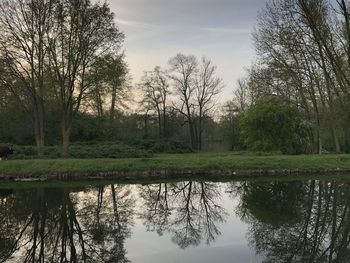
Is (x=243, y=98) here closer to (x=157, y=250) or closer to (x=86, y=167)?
(x=86, y=167)

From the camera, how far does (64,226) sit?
13734mm

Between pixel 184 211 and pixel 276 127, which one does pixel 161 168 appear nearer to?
pixel 184 211

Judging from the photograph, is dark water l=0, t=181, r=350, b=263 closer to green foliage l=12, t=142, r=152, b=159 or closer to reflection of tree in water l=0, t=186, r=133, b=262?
reflection of tree in water l=0, t=186, r=133, b=262

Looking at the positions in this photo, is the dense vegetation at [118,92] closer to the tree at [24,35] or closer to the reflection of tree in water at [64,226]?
the tree at [24,35]

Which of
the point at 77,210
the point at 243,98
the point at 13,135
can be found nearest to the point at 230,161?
the point at 77,210

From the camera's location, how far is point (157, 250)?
36.2 feet

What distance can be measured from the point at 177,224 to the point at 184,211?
250 cm

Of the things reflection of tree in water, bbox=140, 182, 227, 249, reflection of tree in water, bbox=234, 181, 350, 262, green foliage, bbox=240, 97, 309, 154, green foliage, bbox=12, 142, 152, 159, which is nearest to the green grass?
green foliage, bbox=12, 142, 152, 159

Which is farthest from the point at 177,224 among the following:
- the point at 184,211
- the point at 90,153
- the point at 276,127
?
the point at 276,127

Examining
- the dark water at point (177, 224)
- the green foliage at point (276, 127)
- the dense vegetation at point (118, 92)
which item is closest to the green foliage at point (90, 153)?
the dense vegetation at point (118, 92)

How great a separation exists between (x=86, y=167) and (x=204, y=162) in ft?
27.5

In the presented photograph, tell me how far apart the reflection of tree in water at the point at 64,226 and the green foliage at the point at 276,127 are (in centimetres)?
2146

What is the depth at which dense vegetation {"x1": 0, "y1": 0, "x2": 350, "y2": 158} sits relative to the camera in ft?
102

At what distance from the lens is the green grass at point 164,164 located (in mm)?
27453
